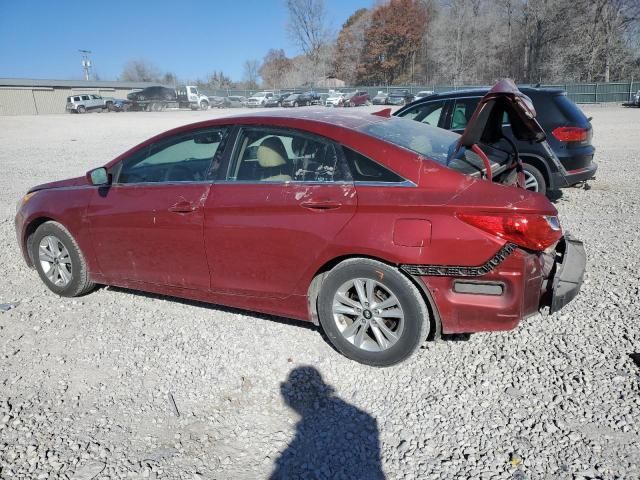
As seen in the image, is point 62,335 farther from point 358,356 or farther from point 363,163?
point 363,163

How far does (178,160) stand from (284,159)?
40.2 inches

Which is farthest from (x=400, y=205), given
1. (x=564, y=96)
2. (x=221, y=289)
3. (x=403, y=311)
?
(x=564, y=96)

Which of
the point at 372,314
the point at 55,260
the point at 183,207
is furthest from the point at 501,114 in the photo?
the point at 55,260

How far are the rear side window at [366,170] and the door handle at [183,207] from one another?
120 cm

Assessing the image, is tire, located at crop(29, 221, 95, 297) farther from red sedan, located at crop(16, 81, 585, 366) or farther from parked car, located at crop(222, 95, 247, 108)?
parked car, located at crop(222, 95, 247, 108)

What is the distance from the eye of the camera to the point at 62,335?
388cm

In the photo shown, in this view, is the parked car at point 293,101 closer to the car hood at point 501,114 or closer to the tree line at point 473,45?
the tree line at point 473,45

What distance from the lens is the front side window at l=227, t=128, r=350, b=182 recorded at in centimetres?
325

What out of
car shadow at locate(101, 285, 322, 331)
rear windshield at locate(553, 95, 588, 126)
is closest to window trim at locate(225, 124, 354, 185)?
car shadow at locate(101, 285, 322, 331)

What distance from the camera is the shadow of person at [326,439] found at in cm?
242

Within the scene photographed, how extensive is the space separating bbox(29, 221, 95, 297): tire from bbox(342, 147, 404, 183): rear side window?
2.62 meters

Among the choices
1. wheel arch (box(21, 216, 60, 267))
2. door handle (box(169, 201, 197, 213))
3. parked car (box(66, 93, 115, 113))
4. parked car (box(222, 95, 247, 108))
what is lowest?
wheel arch (box(21, 216, 60, 267))

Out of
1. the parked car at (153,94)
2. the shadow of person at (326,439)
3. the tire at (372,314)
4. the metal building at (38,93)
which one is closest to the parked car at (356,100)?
the parked car at (153,94)

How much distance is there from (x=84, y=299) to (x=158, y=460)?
8.06ft
